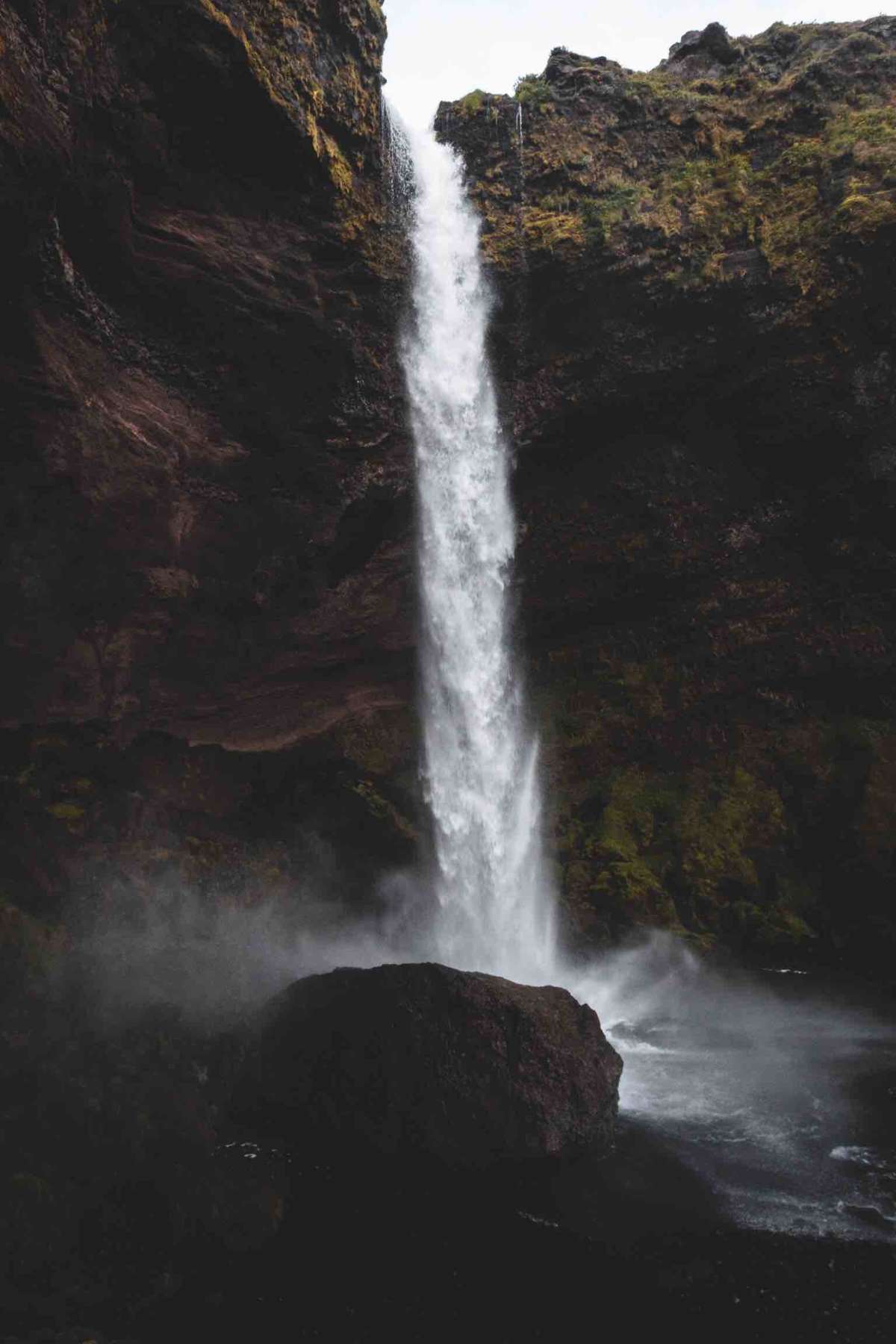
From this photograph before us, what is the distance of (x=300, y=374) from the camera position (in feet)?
46.4

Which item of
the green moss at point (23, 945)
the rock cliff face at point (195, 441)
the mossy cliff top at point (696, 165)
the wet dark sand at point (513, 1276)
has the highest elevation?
the mossy cliff top at point (696, 165)

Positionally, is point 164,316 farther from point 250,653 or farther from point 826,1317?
point 826,1317

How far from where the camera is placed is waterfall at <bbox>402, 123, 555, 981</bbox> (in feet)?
51.9

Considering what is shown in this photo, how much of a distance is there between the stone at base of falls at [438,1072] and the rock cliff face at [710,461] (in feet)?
25.8

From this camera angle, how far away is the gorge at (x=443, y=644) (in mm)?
8469

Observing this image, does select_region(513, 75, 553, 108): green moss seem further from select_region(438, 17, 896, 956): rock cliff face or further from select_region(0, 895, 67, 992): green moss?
select_region(0, 895, 67, 992): green moss

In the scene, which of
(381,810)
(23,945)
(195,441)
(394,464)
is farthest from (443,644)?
(23,945)

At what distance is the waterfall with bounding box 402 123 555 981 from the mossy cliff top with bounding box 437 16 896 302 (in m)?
1.12

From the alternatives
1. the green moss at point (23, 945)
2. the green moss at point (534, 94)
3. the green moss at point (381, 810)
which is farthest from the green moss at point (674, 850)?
the green moss at point (534, 94)

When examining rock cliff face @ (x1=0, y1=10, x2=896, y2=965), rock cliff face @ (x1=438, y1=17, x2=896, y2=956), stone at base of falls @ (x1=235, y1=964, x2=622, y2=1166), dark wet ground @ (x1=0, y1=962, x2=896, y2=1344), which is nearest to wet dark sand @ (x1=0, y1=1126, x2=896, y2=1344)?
dark wet ground @ (x1=0, y1=962, x2=896, y2=1344)

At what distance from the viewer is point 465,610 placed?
17.0 meters

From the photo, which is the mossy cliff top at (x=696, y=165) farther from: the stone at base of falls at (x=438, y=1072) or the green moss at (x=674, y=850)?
the stone at base of falls at (x=438, y=1072)

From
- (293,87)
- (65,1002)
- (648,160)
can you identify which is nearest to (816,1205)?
(65,1002)

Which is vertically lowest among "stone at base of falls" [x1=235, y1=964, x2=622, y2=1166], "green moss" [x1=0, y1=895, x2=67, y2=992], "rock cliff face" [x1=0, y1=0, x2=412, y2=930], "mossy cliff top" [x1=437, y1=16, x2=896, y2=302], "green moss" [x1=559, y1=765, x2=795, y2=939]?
"stone at base of falls" [x1=235, y1=964, x2=622, y2=1166]
